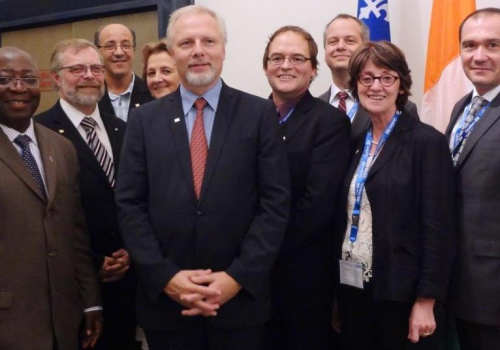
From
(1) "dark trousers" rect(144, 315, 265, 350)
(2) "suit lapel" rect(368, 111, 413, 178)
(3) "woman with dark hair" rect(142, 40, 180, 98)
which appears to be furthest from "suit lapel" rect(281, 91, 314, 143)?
(3) "woman with dark hair" rect(142, 40, 180, 98)

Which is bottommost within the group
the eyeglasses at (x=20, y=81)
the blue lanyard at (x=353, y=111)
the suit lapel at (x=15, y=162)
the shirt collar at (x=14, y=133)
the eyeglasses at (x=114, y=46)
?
the suit lapel at (x=15, y=162)

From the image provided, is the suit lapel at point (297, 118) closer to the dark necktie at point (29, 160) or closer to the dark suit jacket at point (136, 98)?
the dark necktie at point (29, 160)

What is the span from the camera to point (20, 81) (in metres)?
2.04

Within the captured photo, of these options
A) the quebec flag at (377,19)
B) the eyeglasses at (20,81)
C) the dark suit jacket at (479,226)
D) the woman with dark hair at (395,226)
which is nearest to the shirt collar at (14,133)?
the eyeglasses at (20,81)

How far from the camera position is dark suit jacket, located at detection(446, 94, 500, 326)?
2.01m

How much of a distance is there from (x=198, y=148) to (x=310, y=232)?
1.92 ft

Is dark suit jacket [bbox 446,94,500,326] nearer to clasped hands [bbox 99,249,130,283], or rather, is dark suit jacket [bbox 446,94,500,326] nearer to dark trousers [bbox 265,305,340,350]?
dark trousers [bbox 265,305,340,350]

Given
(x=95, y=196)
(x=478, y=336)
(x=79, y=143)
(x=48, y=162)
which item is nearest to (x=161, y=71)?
(x=79, y=143)

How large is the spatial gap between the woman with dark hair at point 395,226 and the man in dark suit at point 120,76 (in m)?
1.54

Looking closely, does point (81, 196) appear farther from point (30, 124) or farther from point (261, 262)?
point (261, 262)

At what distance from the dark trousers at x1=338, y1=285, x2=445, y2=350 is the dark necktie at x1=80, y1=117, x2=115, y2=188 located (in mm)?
1137

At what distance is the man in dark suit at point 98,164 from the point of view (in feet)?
8.12

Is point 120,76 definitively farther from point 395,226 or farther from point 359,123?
point 395,226

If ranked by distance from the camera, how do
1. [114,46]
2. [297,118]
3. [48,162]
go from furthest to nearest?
[114,46]
[297,118]
[48,162]
